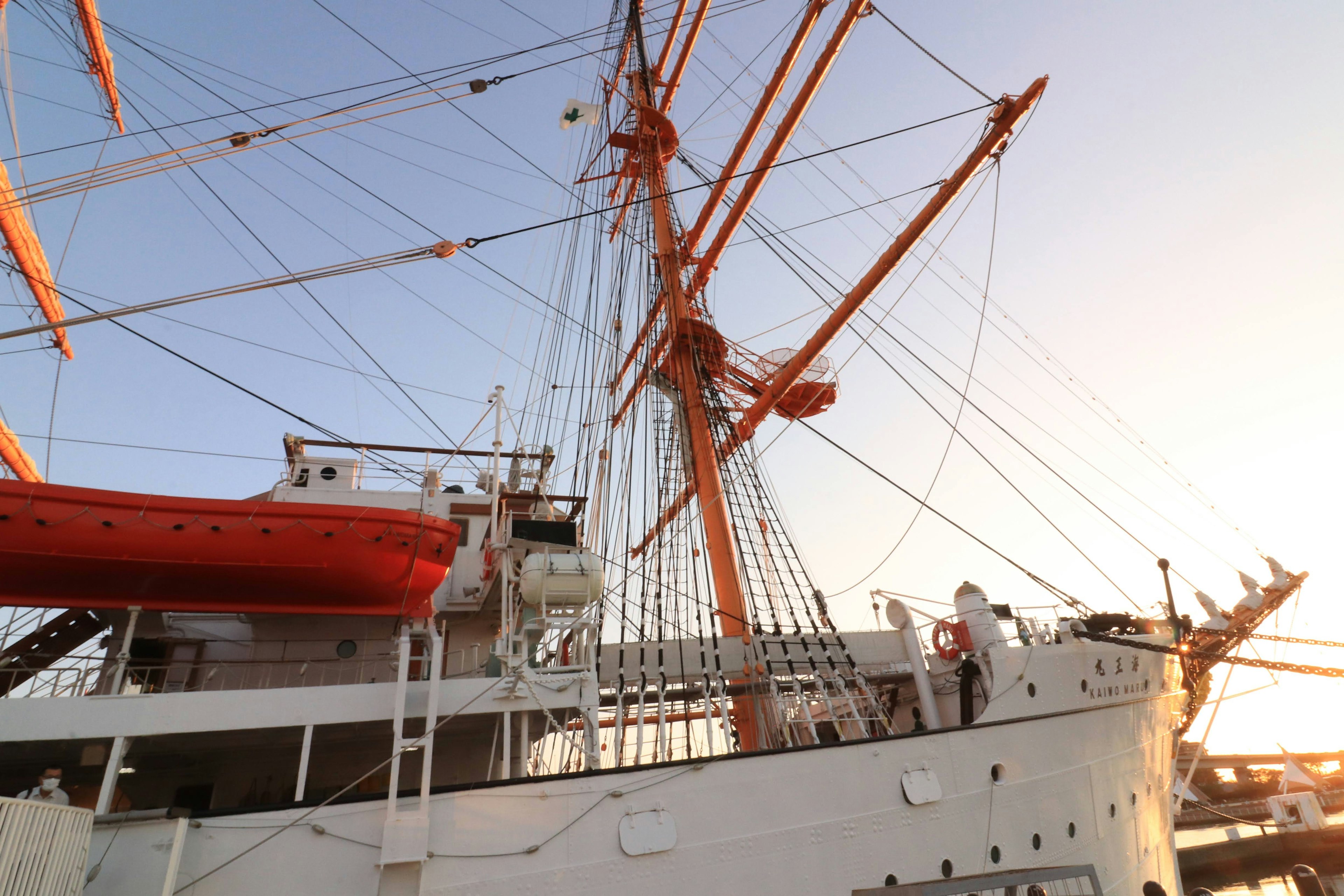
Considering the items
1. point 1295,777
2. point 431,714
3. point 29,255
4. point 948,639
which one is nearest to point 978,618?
point 948,639

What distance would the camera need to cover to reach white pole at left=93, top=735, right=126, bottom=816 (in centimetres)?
581

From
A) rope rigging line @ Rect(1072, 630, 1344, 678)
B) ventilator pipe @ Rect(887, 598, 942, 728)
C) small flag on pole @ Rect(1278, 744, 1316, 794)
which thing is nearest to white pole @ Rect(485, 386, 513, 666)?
ventilator pipe @ Rect(887, 598, 942, 728)

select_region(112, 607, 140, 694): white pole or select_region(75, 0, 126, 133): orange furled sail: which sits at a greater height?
select_region(75, 0, 126, 133): orange furled sail

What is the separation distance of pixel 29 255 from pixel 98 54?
11.5 ft

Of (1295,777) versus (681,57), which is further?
(1295,777)

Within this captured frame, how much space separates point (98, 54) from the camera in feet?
35.3

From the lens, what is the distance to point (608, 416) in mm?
13672

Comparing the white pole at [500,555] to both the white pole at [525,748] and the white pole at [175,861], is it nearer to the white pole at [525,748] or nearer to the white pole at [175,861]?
the white pole at [525,748]

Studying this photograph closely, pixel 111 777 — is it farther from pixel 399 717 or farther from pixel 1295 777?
pixel 1295 777

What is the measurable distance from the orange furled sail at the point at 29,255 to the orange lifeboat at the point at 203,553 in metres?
3.59

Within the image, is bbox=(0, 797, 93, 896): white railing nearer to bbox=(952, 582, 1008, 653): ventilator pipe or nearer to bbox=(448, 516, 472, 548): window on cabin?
bbox=(448, 516, 472, 548): window on cabin

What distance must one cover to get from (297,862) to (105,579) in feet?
12.7

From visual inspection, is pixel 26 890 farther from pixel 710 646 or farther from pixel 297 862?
pixel 710 646

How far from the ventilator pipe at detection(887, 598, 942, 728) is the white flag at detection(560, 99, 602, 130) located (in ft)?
31.6
